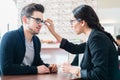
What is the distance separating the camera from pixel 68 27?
3.25m

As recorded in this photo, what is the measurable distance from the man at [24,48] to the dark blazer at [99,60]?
1.18ft

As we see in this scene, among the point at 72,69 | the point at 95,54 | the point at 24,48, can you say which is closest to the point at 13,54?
the point at 24,48

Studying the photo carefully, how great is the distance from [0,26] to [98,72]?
7.70 ft

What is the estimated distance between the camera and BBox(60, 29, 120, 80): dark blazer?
134cm

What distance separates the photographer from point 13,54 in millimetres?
1605

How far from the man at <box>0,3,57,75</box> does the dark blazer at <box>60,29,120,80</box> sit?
360mm

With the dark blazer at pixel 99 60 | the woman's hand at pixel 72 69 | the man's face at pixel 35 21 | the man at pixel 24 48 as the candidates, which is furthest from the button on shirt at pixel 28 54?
the dark blazer at pixel 99 60

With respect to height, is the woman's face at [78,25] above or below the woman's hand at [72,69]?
above

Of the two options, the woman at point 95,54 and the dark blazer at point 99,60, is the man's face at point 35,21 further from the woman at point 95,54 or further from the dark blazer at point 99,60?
the dark blazer at point 99,60

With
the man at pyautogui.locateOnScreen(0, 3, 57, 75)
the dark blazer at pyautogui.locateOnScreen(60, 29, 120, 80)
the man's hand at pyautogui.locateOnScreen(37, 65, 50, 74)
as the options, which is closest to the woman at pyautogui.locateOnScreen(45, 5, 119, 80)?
the dark blazer at pyautogui.locateOnScreen(60, 29, 120, 80)

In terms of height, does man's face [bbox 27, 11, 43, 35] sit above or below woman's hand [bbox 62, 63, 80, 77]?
above

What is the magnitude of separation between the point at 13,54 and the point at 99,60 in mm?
656

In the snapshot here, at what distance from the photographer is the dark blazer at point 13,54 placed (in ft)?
5.03

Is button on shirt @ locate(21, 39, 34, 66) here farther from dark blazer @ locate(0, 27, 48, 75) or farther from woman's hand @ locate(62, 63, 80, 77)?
woman's hand @ locate(62, 63, 80, 77)
